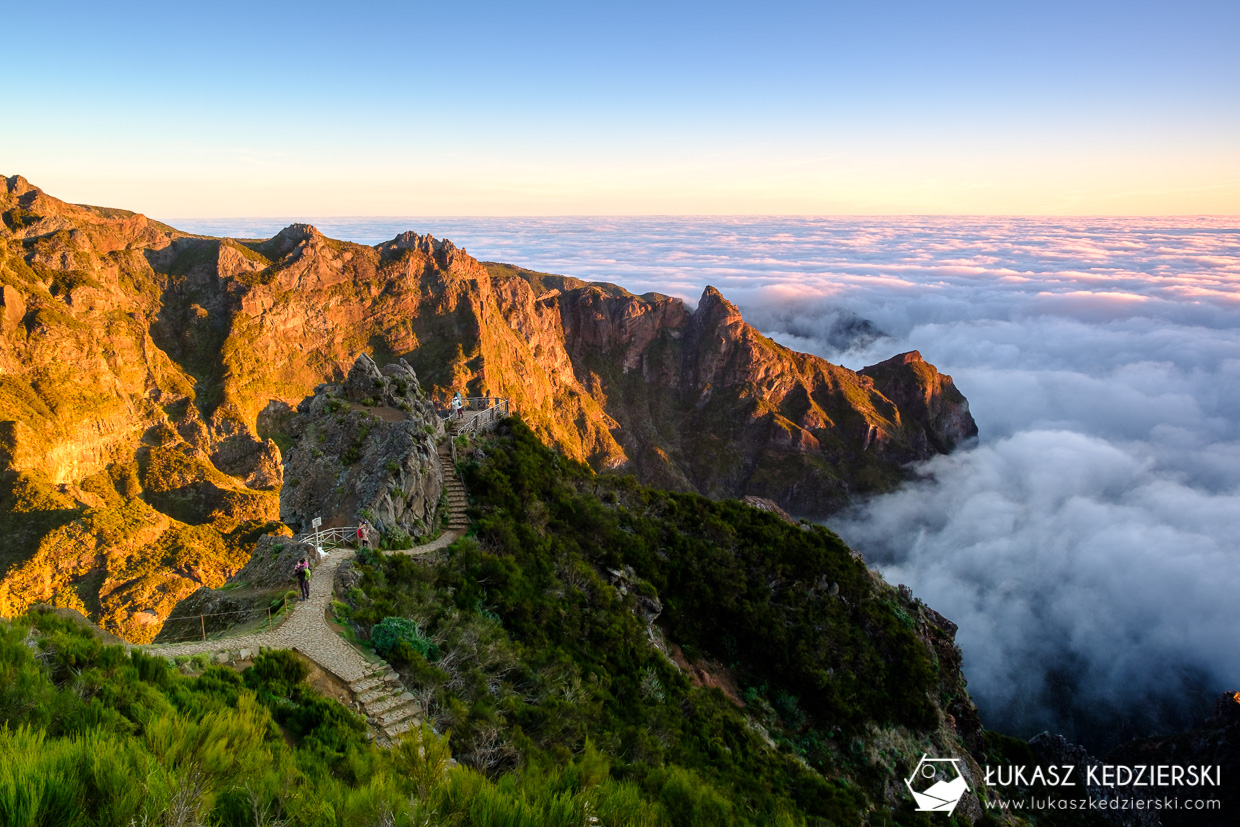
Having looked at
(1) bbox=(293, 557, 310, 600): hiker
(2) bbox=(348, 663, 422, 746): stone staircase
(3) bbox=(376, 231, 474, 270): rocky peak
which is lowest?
(2) bbox=(348, 663, 422, 746): stone staircase

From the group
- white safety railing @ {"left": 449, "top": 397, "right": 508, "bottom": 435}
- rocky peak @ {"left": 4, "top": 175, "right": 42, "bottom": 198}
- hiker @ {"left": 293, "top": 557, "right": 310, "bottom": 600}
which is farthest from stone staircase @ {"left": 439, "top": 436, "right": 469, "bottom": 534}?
rocky peak @ {"left": 4, "top": 175, "right": 42, "bottom": 198}

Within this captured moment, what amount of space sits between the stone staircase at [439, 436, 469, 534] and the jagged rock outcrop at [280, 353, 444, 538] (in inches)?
26.2

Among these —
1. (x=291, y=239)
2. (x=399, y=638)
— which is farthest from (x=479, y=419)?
(x=291, y=239)

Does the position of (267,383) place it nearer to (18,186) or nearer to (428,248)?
(428,248)

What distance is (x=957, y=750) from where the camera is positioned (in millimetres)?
29891

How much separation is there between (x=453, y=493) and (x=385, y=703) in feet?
49.3

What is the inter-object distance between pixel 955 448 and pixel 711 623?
190m

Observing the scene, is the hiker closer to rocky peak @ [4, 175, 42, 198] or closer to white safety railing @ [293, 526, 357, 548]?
white safety railing @ [293, 526, 357, 548]

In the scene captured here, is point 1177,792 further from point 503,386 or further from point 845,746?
point 503,386

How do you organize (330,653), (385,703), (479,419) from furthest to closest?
(479,419)
(330,653)
(385,703)

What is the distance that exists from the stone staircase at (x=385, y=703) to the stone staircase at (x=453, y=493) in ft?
38.2

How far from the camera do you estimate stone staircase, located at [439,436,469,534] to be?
2614cm

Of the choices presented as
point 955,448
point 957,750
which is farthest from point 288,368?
point 955,448

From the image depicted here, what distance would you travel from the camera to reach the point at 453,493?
2784 centimetres
